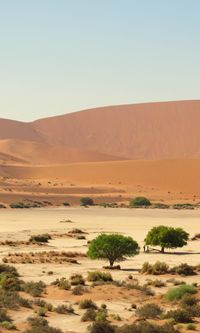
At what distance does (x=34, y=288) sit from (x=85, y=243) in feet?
74.3

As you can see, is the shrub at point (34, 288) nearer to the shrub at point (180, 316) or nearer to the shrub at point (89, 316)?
the shrub at point (89, 316)

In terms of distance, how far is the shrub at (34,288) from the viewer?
92.4 ft

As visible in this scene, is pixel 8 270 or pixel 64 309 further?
pixel 8 270

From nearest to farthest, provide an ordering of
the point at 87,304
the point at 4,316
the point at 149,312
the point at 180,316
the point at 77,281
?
the point at 4,316
the point at 180,316
the point at 149,312
the point at 87,304
the point at 77,281

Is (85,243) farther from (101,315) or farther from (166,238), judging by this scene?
(101,315)

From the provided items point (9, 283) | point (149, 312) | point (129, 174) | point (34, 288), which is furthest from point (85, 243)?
point (129, 174)

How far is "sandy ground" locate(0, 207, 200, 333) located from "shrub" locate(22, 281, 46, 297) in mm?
350

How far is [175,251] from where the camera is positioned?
48.4 meters

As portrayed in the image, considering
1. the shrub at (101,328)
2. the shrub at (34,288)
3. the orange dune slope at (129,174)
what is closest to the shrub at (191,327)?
the shrub at (101,328)

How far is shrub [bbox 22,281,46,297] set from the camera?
28.2m

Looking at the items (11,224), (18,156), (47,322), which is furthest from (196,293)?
(18,156)

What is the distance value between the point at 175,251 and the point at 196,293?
19912 mm

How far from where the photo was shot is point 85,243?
51594 mm

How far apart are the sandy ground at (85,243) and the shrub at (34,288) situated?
350mm
